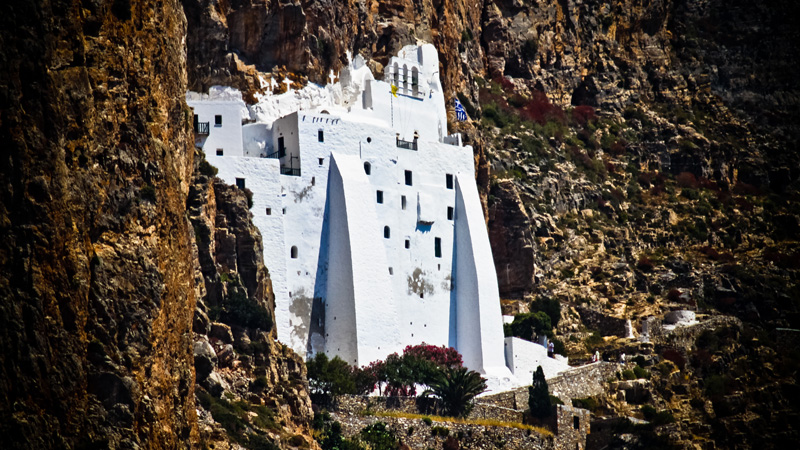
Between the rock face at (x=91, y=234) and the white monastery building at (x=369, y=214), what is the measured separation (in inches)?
970

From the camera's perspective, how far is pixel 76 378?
31703 millimetres

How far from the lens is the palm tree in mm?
59312

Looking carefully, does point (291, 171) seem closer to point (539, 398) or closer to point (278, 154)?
point (278, 154)

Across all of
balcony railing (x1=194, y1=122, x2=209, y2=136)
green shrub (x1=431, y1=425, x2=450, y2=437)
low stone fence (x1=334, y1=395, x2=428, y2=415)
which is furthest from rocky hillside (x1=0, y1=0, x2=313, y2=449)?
balcony railing (x1=194, y1=122, x2=209, y2=136)

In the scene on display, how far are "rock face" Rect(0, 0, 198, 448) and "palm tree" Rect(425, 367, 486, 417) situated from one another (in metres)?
24.3

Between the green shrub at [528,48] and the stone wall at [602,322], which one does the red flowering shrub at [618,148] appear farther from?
the stone wall at [602,322]

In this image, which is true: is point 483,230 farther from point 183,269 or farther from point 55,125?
point 55,125

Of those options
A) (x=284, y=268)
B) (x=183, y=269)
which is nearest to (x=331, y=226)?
(x=284, y=268)

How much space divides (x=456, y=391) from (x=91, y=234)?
2936 cm

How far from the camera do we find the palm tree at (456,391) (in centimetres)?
5931

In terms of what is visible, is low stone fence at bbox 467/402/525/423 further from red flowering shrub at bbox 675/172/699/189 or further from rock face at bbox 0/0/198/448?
red flowering shrub at bbox 675/172/699/189

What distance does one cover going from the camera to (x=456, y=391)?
196 ft

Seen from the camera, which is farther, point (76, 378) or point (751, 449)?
point (751, 449)

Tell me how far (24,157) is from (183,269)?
632cm
